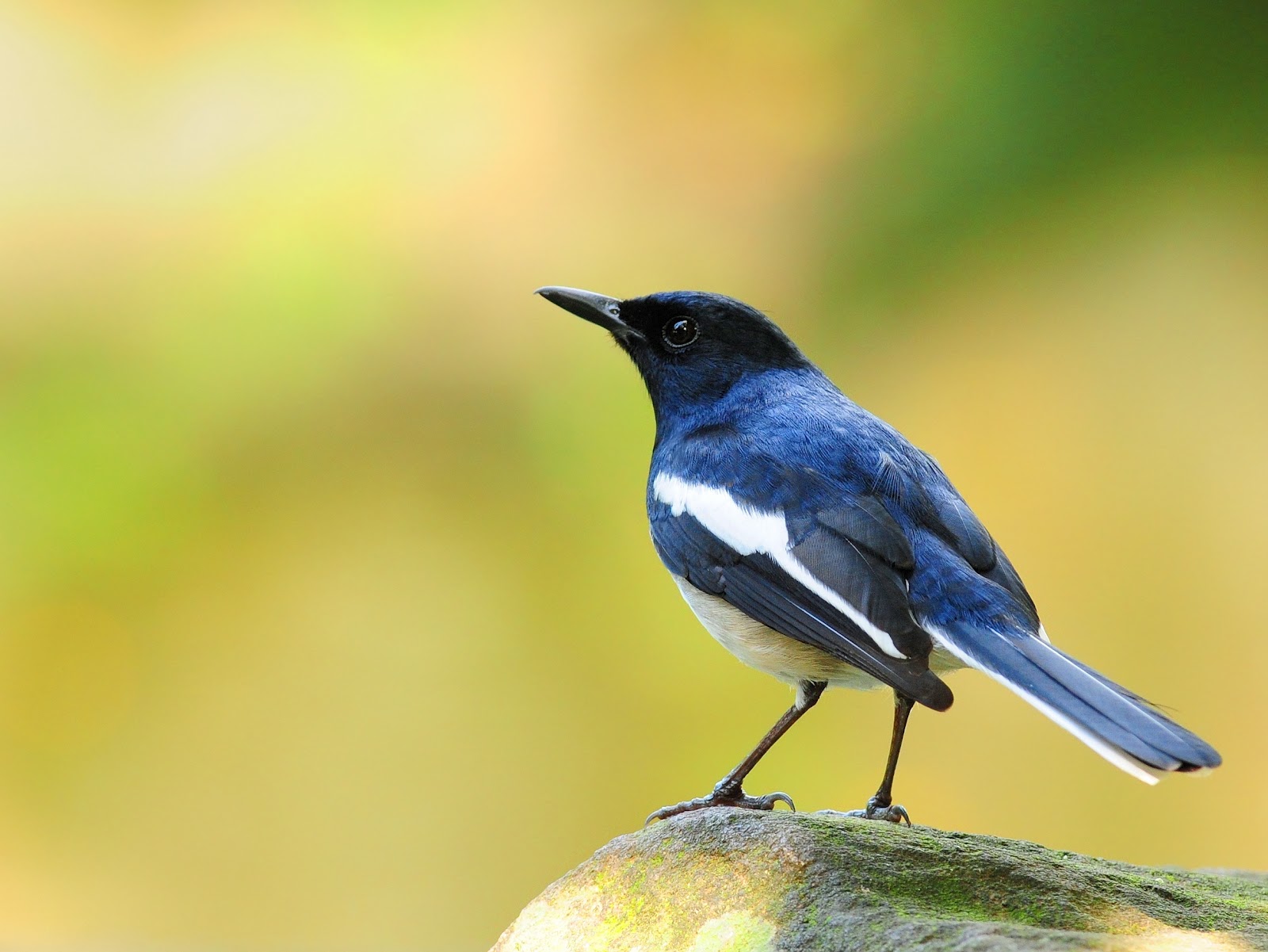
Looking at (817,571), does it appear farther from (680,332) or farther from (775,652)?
(680,332)

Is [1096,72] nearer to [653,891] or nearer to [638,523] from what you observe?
[638,523]

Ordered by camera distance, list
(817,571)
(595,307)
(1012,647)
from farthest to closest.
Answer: (595,307) → (817,571) → (1012,647)

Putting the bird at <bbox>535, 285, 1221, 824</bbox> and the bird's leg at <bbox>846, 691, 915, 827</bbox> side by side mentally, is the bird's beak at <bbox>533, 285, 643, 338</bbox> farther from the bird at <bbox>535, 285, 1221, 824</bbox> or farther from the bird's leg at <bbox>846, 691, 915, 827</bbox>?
the bird's leg at <bbox>846, 691, 915, 827</bbox>

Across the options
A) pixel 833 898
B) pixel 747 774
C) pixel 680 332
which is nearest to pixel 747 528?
pixel 747 774

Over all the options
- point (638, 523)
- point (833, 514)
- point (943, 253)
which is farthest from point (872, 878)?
point (943, 253)

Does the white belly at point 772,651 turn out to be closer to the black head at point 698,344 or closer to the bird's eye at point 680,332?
the black head at point 698,344

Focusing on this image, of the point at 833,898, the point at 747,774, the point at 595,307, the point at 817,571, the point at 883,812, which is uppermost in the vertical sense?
the point at 595,307

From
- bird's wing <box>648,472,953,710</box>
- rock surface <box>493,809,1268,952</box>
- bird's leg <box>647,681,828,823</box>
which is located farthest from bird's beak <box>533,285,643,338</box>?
rock surface <box>493,809,1268,952</box>
